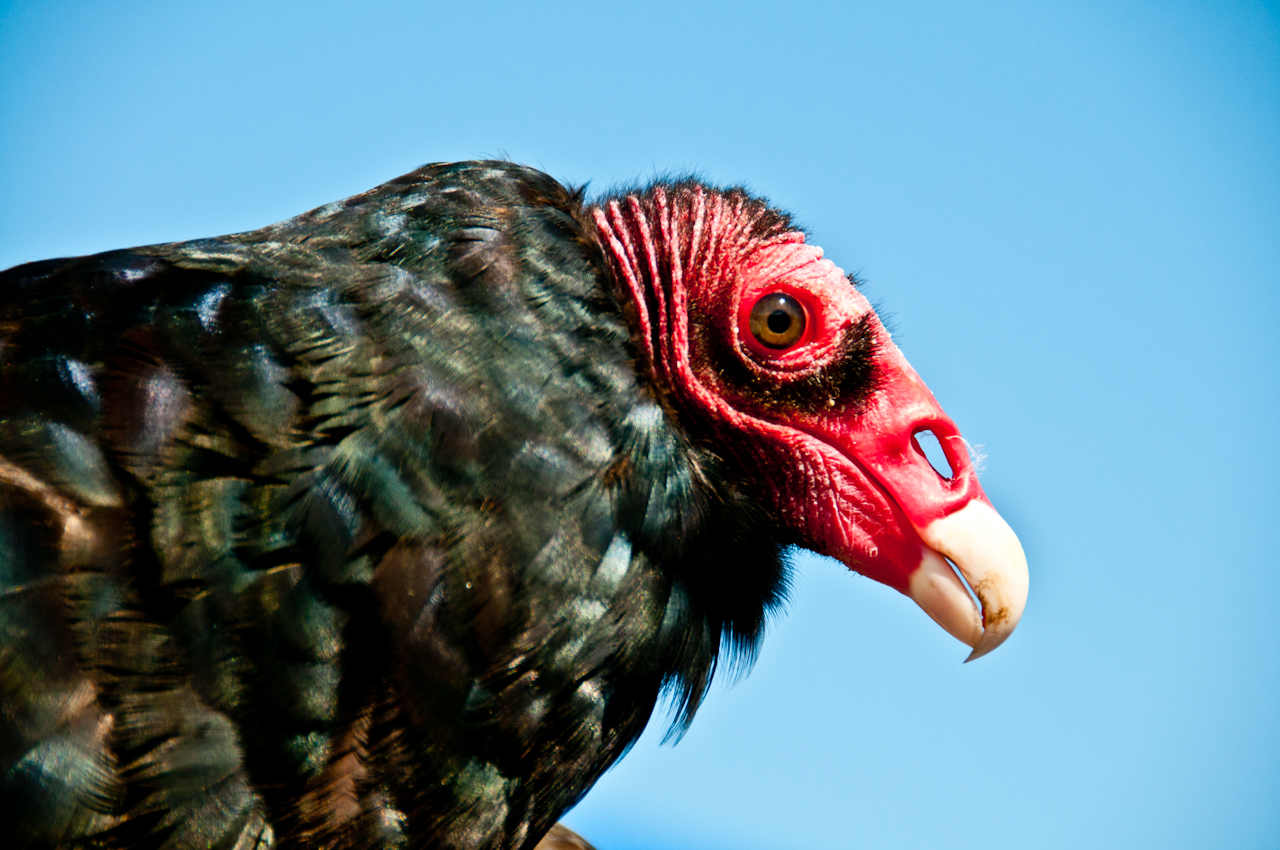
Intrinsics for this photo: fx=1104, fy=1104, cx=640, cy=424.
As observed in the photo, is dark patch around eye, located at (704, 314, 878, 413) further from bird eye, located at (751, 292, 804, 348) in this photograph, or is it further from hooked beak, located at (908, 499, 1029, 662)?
hooked beak, located at (908, 499, 1029, 662)

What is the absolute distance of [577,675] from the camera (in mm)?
1984

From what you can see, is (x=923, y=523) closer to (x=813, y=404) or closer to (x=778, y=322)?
(x=813, y=404)

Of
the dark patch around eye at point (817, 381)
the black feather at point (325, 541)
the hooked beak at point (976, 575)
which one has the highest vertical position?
→ the dark patch around eye at point (817, 381)

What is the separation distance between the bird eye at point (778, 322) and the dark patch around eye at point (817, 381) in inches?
2.7

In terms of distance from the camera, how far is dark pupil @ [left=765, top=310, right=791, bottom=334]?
92.6 inches

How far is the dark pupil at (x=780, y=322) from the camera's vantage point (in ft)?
7.72

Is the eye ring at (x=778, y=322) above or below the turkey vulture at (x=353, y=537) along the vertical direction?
above

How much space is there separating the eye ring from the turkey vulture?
0.93 ft

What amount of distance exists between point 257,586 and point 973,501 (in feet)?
4.60

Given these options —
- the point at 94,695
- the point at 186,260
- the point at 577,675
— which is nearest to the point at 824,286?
the point at 577,675

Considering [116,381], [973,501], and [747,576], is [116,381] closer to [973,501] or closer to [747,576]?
[747,576]

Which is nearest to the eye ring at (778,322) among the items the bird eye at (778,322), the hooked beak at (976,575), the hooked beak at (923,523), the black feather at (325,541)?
the bird eye at (778,322)

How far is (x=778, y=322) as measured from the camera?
7.72 ft

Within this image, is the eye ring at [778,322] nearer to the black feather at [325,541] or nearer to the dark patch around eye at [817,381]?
the dark patch around eye at [817,381]
